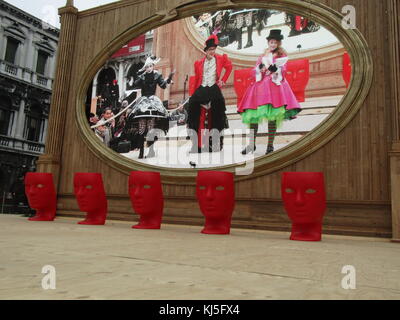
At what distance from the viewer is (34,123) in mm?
18516

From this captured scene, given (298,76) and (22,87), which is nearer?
(298,76)

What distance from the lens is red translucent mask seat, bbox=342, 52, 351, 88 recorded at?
20.2ft

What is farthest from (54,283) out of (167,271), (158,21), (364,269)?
(158,21)

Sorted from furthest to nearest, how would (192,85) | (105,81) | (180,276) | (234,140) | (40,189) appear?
(105,81)
(192,85)
(234,140)
(40,189)
(180,276)

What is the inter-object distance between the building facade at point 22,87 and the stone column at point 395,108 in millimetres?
14695

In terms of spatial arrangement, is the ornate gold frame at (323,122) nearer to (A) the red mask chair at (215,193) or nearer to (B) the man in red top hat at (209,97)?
(B) the man in red top hat at (209,97)

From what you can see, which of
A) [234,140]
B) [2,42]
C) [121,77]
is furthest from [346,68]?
[2,42]

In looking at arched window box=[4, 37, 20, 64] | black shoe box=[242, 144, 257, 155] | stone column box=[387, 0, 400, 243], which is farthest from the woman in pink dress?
arched window box=[4, 37, 20, 64]

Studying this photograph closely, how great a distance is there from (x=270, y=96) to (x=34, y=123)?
49.7 feet

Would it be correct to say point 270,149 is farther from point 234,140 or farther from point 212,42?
point 212,42

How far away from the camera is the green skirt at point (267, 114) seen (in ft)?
21.4

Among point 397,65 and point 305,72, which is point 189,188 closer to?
point 305,72

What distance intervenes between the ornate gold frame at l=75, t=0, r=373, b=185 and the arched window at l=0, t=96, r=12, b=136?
431 inches

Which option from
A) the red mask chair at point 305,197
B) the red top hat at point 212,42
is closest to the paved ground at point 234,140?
the red top hat at point 212,42
